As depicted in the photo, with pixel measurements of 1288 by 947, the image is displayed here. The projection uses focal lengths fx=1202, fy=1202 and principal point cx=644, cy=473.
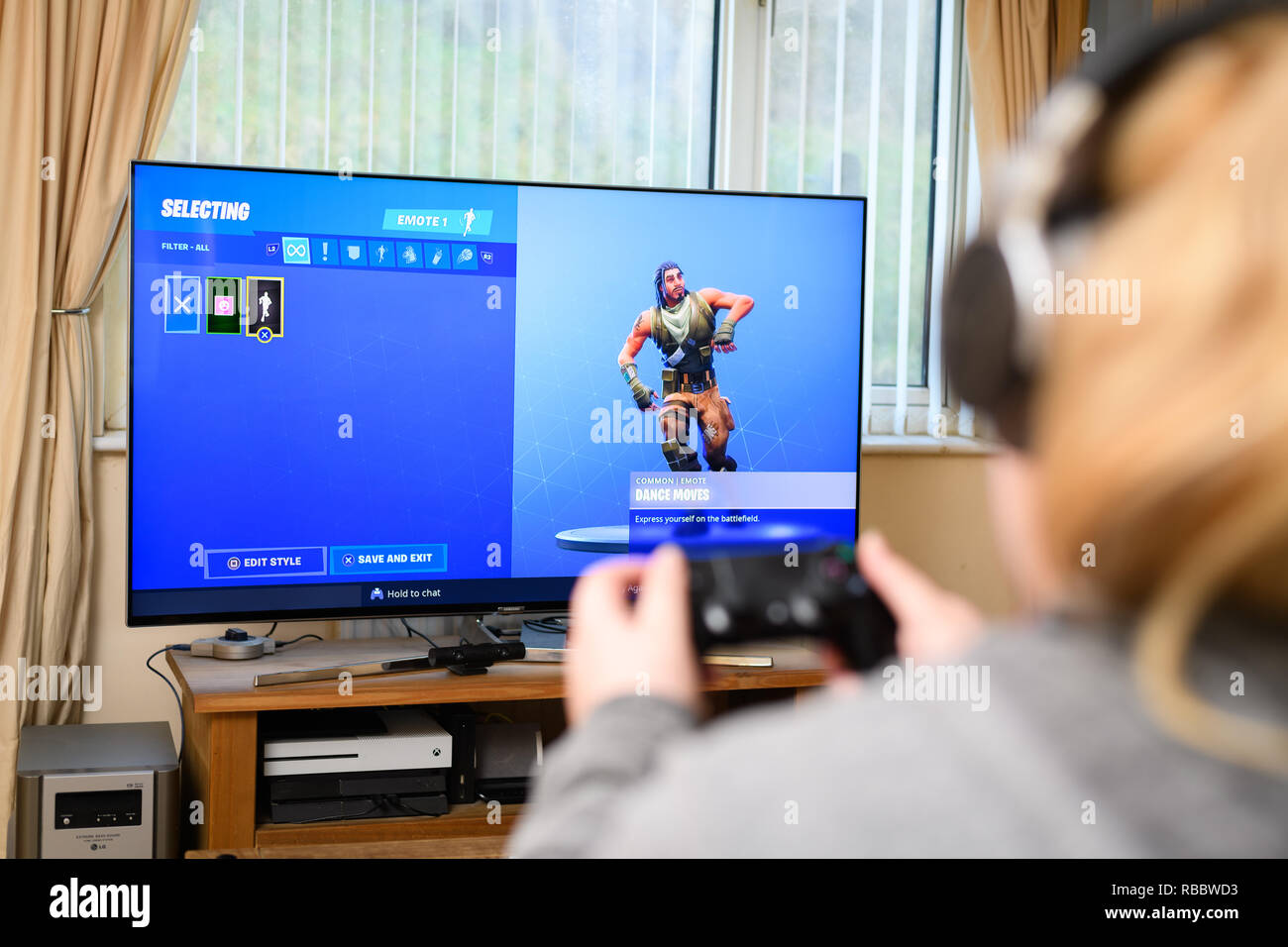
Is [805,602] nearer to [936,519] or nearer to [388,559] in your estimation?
[388,559]

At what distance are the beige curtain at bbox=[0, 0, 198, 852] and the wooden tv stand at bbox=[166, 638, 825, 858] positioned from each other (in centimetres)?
34

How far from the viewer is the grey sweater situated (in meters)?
0.41

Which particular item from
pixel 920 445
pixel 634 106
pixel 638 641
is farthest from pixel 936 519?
pixel 638 641

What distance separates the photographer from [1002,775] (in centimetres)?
42

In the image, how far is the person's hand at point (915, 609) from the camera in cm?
64

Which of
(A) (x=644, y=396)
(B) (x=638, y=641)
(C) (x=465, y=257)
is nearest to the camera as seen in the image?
(B) (x=638, y=641)

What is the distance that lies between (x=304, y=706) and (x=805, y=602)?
1914 millimetres

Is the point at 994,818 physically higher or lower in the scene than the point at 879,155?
lower

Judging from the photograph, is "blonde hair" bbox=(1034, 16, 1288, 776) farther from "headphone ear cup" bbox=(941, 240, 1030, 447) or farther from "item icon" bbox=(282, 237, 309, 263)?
"item icon" bbox=(282, 237, 309, 263)

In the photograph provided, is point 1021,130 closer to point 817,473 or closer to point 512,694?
point 817,473

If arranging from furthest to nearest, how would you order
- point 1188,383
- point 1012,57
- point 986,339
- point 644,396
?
point 1012,57
point 644,396
point 986,339
point 1188,383
